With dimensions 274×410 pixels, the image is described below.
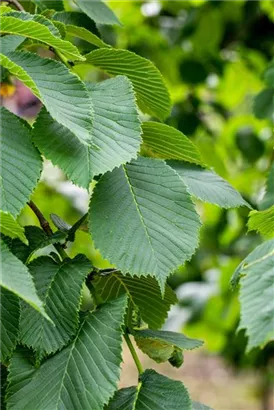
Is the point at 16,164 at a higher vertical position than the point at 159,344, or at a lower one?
higher

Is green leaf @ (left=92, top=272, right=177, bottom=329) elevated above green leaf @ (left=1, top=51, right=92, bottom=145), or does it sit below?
below

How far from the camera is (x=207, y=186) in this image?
2.39 feet

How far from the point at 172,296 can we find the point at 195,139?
1.20m

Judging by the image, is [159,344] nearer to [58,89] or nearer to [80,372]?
[80,372]

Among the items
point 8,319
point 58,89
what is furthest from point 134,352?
point 58,89

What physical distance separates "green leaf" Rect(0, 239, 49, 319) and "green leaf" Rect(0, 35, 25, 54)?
0.22 metres

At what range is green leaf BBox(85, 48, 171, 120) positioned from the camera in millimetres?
741

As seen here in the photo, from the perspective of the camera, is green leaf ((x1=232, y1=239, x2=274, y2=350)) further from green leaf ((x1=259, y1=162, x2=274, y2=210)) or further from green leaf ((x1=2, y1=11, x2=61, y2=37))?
green leaf ((x1=259, y1=162, x2=274, y2=210))

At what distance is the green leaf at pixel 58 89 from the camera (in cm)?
60

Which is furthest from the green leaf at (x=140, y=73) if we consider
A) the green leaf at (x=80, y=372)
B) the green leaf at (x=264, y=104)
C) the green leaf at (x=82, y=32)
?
the green leaf at (x=264, y=104)

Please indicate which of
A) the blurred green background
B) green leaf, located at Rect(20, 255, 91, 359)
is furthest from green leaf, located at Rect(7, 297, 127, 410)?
the blurred green background

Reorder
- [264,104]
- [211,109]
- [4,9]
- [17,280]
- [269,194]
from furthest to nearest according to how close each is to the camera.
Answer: [211,109] < [264,104] < [269,194] < [4,9] < [17,280]

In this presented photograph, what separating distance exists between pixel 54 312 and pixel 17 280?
0.42 ft

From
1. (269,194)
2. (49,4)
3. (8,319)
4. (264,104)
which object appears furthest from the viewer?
(264,104)
